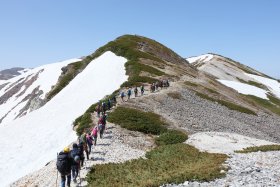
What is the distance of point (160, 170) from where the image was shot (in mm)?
25422

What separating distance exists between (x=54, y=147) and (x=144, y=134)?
472 inches

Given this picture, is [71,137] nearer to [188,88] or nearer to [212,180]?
[212,180]

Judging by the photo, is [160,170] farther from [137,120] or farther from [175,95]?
[175,95]

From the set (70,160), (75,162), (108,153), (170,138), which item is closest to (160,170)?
(75,162)

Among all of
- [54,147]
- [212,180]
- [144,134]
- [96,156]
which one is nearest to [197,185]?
[212,180]

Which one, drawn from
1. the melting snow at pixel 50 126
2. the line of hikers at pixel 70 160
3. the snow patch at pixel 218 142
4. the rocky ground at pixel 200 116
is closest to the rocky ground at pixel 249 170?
the snow patch at pixel 218 142

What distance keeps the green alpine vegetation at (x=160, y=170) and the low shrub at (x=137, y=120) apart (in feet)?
36.3

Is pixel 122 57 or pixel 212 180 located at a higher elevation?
pixel 122 57

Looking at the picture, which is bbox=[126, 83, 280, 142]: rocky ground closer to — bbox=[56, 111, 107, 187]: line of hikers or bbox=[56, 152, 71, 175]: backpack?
bbox=[56, 111, 107, 187]: line of hikers

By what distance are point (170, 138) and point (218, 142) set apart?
18.5 ft

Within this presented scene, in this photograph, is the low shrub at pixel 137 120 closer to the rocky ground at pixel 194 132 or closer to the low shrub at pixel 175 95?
the rocky ground at pixel 194 132

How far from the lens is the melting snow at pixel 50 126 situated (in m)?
41.7

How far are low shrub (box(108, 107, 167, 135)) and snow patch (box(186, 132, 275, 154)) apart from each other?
501cm

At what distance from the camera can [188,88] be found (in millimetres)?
68812
